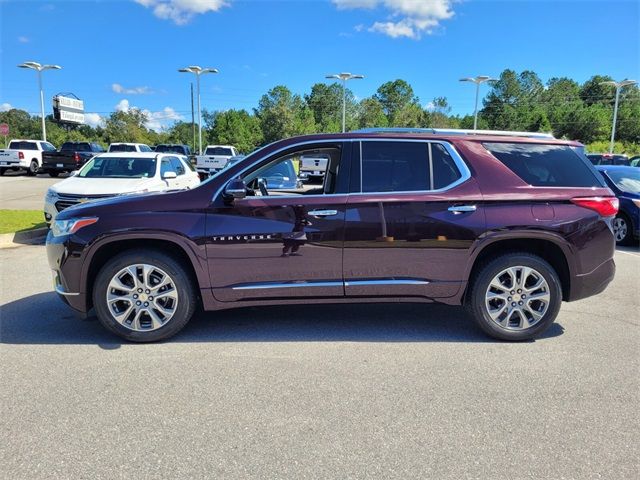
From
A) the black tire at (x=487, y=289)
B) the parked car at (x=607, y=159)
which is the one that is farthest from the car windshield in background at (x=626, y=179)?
the parked car at (x=607, y=159)

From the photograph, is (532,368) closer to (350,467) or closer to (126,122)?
(350,467)

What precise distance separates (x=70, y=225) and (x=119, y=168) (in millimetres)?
6662

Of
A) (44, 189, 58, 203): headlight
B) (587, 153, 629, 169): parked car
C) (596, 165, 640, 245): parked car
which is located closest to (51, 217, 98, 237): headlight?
(44, 189, 58, 203): headlight

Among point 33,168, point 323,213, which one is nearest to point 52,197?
point 323,213

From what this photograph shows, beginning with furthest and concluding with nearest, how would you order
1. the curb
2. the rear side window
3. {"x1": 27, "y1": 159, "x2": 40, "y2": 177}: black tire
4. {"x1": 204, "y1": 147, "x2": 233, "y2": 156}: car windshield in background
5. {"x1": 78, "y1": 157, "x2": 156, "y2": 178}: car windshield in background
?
{"x1": 204, "y1": 147, "x2": 233, "y2": 156}: car windshield in background < {"x1": 27, "y1": 159, "x2": 40, "y2": 177}: black tire < {"x1": 78, "y1": 157, "x2": 156, "y2": 178}: car windshield in background < the curb < the rear side window

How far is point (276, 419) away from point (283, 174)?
295 centimetres

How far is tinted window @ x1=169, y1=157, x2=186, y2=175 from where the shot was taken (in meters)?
11.5

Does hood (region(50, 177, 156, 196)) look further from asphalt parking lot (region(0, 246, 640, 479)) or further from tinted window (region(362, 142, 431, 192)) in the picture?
tinted window (region(362, 142, 431, 192))

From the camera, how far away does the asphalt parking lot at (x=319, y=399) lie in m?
2.67

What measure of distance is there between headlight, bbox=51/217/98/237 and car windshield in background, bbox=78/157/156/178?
6.16 m

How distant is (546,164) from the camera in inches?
175

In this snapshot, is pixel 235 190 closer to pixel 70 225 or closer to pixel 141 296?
pixel 141 296

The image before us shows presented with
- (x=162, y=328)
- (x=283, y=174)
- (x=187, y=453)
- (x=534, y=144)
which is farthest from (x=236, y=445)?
(x=534, y=144)

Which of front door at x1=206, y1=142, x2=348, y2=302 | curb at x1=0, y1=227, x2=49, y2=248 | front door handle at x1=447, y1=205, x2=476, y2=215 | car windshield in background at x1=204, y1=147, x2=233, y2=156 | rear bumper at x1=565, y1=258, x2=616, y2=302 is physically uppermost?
car windshield in background at x1=204, y1=147, x2=233, y2=156
